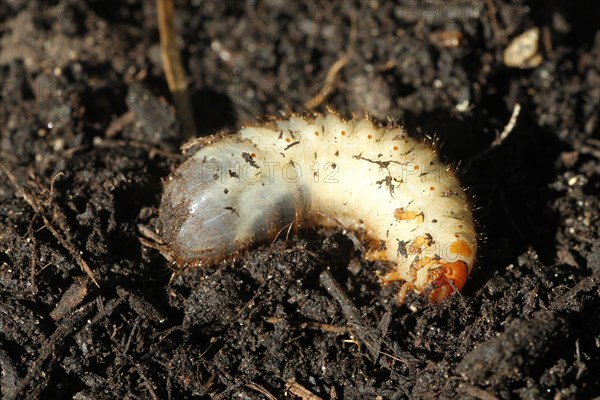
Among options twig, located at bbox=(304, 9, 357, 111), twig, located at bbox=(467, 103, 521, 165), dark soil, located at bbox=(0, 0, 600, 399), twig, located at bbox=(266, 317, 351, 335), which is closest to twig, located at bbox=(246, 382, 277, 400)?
dark soil, located at bbox=(0, 0, 600, 399)

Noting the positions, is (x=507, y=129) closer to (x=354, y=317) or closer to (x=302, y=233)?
(x=302, y=233)

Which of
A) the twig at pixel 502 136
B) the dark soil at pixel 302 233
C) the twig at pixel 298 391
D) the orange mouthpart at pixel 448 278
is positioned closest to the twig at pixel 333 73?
the dark soil at pixel 302 233

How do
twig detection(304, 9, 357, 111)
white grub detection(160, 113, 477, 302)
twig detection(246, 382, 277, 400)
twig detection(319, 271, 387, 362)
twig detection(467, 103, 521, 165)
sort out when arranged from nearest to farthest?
1. twig detection(246, 382, 277, 400)
2. twig detection(319, 271, 387, 362)
3. white grub detection(160, 113, 477, 302)
4. twig detection(467, 103, 521, 165)
5. twig detection(304, 9, 357, 111)

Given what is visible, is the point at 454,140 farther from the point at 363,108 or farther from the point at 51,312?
the point at 51,312

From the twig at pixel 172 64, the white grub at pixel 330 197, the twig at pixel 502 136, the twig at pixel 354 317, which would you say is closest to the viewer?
the twig at pixel 354 317

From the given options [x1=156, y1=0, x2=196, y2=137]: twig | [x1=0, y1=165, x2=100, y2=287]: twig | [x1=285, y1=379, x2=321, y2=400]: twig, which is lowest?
[x1=285, y1=379, x2=321, y2=400]: twig

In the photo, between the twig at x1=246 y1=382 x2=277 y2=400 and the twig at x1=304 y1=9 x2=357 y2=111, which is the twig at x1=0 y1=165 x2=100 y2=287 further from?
the twig at x1=304 y1=9 x2=357 y2=111

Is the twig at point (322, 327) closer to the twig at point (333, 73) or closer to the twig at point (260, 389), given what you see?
the twig at point (260, 389)
